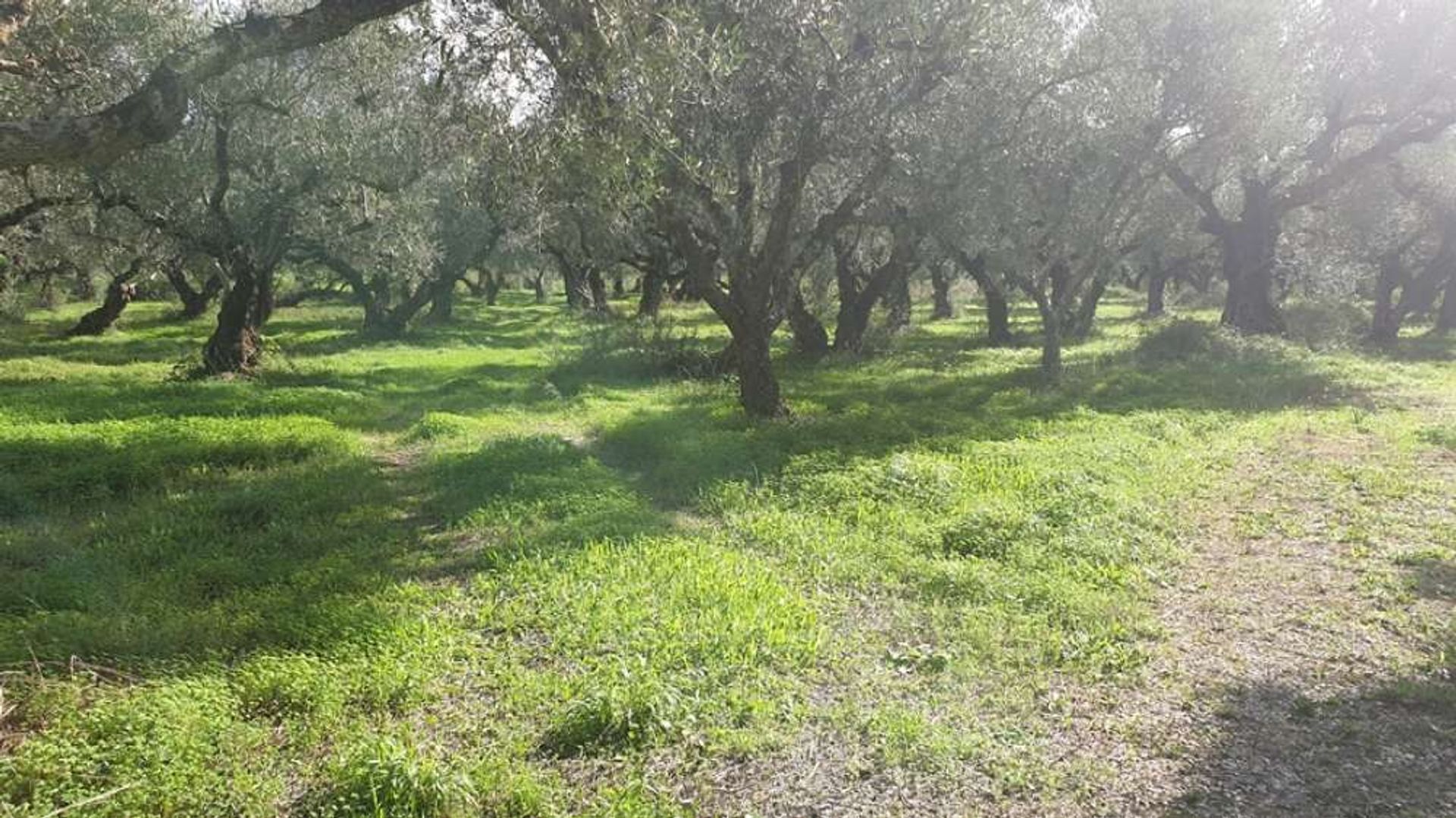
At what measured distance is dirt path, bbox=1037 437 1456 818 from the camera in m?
5.01

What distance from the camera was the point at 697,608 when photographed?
7414 mm

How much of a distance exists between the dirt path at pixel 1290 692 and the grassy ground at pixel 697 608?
0.04m

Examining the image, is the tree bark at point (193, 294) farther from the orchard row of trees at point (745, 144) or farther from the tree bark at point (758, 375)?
the tree bark at point (758, 375)

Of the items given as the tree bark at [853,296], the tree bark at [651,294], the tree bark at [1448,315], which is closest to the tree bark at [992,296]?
the tree bark at [853,296]

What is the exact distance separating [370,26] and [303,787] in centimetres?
1603

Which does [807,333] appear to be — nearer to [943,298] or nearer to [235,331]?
[235,331]

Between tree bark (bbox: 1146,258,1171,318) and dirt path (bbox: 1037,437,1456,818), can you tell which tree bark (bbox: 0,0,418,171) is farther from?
tree bark (bbox: 1146,258,1171,318)

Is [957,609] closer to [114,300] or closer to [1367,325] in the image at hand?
[114,300]

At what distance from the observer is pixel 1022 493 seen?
11055 mm

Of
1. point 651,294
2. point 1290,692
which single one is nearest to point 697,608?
point 1290,692

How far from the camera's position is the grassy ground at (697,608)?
502 cm

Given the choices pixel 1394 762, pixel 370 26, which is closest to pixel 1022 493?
pixel 1394 762

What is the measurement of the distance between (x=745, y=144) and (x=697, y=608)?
1005cm

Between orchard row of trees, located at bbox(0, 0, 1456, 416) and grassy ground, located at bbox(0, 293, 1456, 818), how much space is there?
404 cm
